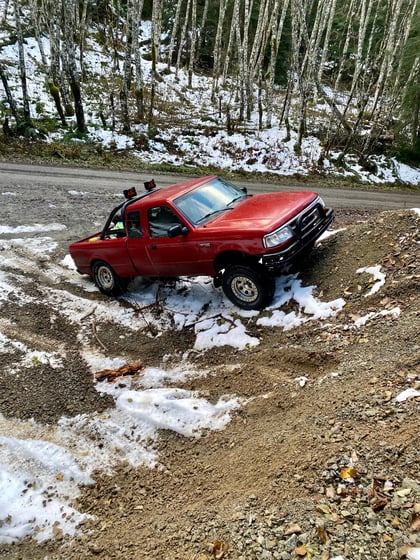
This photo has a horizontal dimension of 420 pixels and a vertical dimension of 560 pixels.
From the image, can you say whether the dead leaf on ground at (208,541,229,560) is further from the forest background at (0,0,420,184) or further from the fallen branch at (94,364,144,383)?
the forest background at (0,0,420,184)

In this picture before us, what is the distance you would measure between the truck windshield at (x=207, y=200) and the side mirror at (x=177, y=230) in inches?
6.8

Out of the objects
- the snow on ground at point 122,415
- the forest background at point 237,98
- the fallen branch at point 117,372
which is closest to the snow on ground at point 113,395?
the snow on ground at point 122,415

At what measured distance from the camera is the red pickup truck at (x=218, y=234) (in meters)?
6.04

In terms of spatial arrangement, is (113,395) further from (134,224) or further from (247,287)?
(134,224)

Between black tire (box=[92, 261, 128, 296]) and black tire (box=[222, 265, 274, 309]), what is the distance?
253 centimetres

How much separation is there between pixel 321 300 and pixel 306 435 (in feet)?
9.19

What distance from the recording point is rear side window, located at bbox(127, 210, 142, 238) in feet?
23.5

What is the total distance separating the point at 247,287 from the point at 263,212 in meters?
1.20

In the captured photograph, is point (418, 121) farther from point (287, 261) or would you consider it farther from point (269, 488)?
point (269, 488)

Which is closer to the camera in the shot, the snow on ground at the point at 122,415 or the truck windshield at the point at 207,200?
the snow on ground at the point at 122,415

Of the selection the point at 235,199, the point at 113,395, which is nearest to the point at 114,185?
the point at 235,199

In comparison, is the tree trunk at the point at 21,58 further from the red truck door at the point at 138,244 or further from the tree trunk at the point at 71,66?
the red truck door at the point at 138,244

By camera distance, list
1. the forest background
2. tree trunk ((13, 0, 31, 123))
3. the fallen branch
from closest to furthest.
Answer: the fallen branch → tree trunk ((13, 0, 31, 123)) → the forest background

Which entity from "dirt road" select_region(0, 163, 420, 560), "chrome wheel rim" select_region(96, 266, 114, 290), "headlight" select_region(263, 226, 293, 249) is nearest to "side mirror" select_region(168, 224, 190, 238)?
"headlight" select_region(263, 226, 293, 249)
